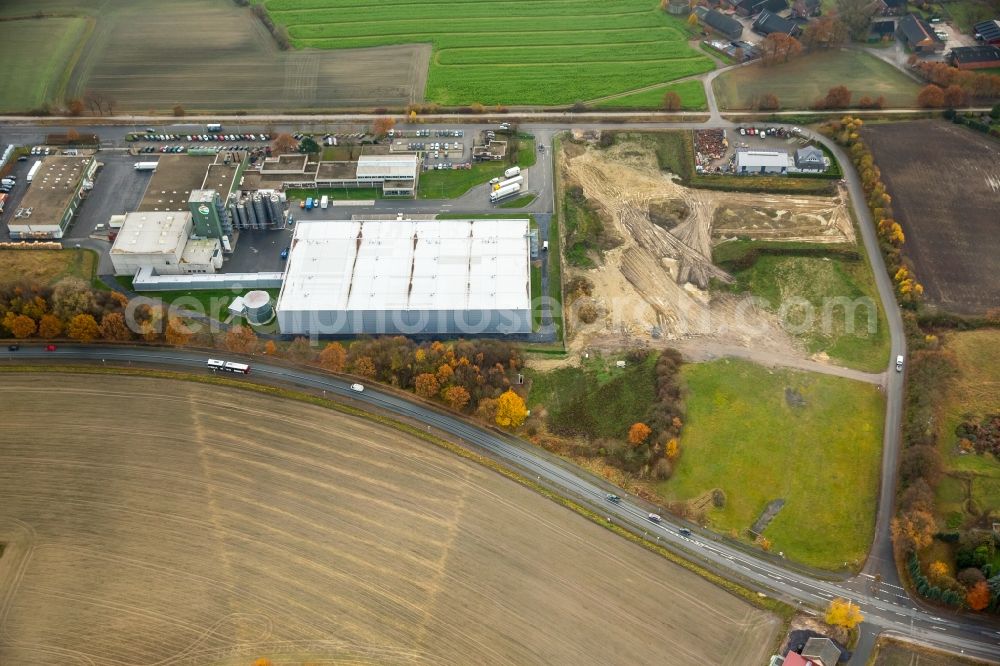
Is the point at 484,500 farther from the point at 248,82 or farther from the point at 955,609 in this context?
the point at 248,82

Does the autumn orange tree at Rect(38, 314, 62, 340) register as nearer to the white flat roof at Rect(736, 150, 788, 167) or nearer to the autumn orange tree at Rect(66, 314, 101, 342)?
the autumn orange tree at Rect(66, 314, 101, 342)

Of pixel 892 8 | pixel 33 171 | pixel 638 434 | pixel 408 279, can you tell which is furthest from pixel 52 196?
pixel 892 8

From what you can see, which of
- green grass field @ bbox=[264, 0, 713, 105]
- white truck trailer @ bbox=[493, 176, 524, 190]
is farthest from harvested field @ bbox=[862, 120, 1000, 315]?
white truck trailer @ bbox=[493, 176, 524, 190]

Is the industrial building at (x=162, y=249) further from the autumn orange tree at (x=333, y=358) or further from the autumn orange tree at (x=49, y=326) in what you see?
the autumn orange tree at (x=333, y=358)

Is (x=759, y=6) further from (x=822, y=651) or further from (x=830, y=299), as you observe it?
(x=822, y=651)

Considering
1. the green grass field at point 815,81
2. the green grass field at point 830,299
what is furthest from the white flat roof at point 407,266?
the green grass field at point 815,81

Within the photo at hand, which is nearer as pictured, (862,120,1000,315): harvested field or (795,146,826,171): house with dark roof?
(862,120,1000,315): harvested field
